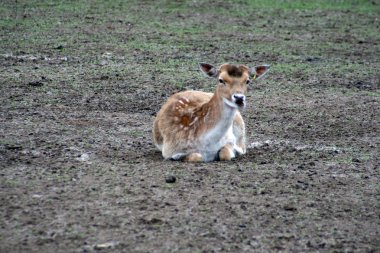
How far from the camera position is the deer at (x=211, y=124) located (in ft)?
24.7

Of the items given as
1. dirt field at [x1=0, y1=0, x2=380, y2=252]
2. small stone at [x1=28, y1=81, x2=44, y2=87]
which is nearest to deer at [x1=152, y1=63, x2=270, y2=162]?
dirt field at [x1=0, y1=0, x2=380, y2=252]

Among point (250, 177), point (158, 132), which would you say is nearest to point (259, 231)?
point (250, 177)

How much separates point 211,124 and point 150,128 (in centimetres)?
149

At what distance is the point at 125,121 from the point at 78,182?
2.71 meters

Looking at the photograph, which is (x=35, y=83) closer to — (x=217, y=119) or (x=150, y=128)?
(x=150, y=128)

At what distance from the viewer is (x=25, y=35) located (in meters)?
13.6

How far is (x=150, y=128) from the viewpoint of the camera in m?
9.05

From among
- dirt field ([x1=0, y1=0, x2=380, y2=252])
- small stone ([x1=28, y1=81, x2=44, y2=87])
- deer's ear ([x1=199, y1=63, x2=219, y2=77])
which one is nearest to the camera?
dirt field ([x1=0, y1=0, x2=380, y2=252])

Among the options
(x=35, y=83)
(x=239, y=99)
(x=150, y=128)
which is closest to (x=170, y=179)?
(x=239, y=99)

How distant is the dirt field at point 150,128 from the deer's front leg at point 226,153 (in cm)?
20

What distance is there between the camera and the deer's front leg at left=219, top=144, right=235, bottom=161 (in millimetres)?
7746

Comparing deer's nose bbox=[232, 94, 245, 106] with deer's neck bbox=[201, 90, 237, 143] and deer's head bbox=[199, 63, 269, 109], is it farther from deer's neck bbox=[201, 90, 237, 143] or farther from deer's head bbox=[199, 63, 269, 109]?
deer's neck bbox=[201, 90, 237, 143]

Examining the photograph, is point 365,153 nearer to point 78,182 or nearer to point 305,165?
point 305,165

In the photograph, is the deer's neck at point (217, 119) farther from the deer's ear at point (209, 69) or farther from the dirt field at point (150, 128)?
the dirt field at point (150, 128)
